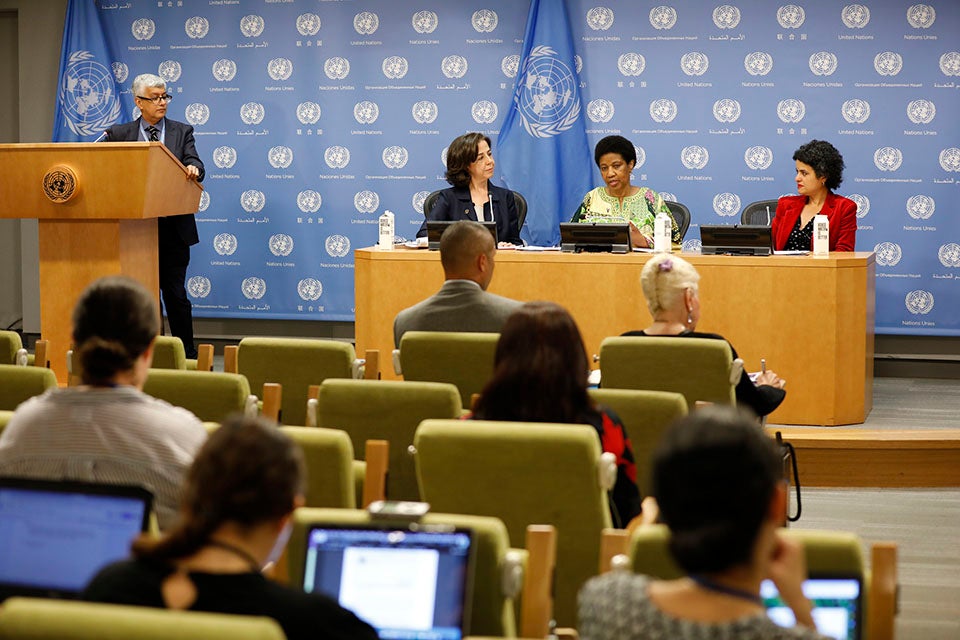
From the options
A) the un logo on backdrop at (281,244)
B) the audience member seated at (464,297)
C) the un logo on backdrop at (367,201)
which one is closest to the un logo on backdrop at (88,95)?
the un logo on backdrop at (281,244)

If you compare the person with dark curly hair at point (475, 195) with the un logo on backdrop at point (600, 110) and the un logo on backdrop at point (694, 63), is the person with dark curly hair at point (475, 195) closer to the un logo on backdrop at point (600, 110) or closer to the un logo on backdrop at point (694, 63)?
the un logo on backdrop at point (600, 110)

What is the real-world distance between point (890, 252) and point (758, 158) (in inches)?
42.7

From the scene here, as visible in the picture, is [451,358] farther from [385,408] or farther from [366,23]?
[366,23]

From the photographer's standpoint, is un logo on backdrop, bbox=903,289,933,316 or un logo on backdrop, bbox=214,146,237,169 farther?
un logo on backdrop, bbox=214,146,237,169

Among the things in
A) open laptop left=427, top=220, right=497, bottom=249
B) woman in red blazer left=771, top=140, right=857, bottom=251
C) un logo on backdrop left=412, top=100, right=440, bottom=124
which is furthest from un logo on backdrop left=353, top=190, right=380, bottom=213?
woman in red blazer left=771, top=140, right=857, bottom=251

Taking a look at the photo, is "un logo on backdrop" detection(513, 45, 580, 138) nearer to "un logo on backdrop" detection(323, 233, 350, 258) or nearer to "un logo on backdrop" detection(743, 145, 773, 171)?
"un logo on backdrop" detection(743, 145, 773, 171)

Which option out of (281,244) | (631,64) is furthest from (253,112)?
(631,64)

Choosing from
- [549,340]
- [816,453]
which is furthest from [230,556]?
[816,453]

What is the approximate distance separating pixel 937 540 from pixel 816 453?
1.02m

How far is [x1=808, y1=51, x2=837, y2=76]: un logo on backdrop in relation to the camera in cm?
854

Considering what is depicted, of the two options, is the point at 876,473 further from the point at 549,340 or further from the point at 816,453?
the point at 549,340

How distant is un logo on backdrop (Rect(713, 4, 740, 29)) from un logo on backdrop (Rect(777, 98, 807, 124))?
64 cm

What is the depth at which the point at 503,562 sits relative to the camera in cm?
228

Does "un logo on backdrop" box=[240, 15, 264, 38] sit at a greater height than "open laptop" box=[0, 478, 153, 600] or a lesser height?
greater
